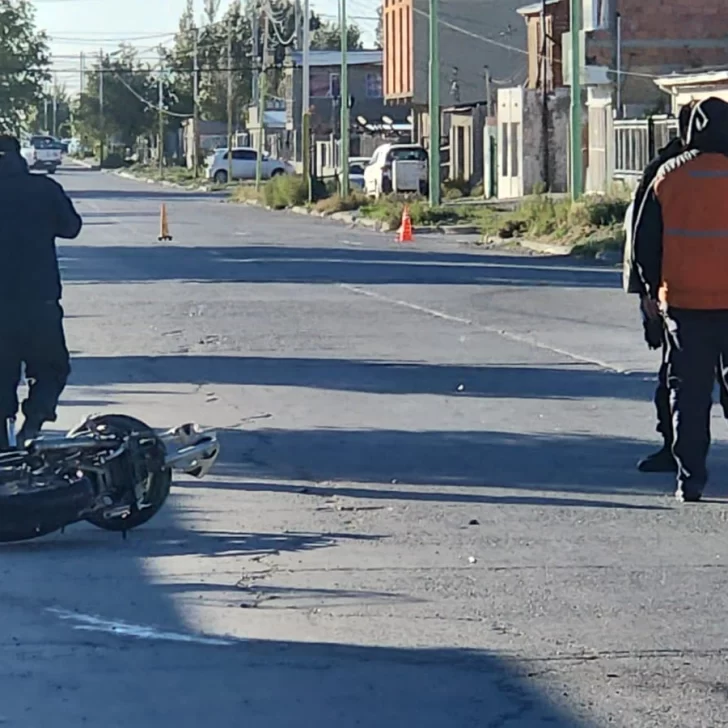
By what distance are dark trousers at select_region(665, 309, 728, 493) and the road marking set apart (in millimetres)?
3529

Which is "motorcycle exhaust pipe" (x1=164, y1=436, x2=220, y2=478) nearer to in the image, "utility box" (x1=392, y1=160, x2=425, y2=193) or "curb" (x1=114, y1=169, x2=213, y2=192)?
"utility box" (x1=392, y1=160, x2=425, y2=193)

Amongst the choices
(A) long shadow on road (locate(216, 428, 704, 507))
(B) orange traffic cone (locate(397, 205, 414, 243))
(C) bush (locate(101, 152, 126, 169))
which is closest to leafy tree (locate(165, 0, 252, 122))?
(C) bush (locate(101, 152, 126, 169))

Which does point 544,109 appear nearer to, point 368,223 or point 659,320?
point 368,223

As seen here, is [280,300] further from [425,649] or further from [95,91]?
[95,91]

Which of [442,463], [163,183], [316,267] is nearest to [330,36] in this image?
[163,183]

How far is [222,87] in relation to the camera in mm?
118500

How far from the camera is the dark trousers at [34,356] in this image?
34.5 ft

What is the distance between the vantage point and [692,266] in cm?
978

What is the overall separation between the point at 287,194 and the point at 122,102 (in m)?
80.5

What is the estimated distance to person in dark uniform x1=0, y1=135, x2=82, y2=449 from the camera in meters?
10.5

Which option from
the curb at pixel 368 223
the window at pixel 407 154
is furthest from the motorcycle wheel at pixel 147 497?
the window at pixel 407 154

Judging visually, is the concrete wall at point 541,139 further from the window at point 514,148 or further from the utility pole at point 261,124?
the utility pole at point 261,124

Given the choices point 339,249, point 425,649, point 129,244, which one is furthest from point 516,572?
point 129,244

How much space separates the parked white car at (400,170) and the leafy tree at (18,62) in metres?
24.0
